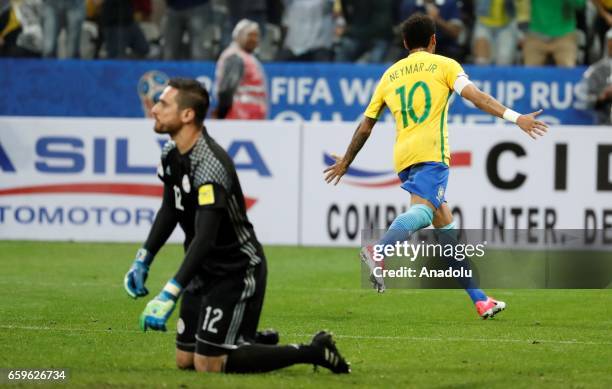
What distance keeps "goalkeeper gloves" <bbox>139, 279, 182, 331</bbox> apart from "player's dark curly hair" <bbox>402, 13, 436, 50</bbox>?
4.27 metres

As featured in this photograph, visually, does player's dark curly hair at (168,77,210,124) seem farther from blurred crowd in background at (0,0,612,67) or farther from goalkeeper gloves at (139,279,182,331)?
blurred crowd in background at (0,0,612,67)

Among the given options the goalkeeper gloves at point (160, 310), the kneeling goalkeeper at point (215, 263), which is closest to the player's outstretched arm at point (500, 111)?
the kneeling goalkeeper at point (215, 263)

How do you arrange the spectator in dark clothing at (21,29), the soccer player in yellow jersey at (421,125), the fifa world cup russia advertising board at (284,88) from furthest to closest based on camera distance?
1. the spectator in dark clothing at (21,29)
2. the fifa world cup russia advertising board at (284,88)
3. the soccer player in yellow jersey at (421,125)

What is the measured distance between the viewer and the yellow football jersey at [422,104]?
433 inches

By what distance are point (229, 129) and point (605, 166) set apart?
182 inches

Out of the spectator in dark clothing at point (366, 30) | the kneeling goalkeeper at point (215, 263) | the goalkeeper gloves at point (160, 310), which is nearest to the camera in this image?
the goalkeeper gloves at point (160, 310)

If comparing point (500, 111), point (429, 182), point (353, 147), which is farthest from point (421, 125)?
point (500, 111)

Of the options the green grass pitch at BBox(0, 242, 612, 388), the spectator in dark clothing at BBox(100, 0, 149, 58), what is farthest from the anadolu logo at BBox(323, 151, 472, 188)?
the spectator in dark clothing at BBox(100, 0, 149, 58)

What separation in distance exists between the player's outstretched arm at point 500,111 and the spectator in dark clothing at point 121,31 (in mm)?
11956

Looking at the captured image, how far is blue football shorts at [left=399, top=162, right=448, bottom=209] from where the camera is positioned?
10977 millimetres

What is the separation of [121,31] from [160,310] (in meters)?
15.1

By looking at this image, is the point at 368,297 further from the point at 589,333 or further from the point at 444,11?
the point at 444,11

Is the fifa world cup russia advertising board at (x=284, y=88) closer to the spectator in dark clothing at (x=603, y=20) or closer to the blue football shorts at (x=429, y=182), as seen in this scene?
the spectator in dark clothing at (x=603, y=20)

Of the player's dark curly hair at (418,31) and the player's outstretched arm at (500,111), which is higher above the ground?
the player's dark curly hair at (418,31)
